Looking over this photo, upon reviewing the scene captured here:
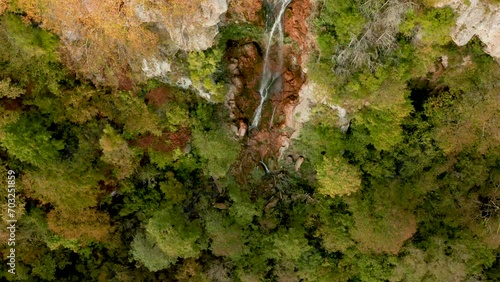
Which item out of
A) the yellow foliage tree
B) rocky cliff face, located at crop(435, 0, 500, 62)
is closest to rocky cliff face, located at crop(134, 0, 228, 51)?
the yellow foliage tree

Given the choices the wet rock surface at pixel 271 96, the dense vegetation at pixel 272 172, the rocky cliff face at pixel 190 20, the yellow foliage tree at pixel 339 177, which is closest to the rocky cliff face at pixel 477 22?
the dense vegetation at pixel 272 172

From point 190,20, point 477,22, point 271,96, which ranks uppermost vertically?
point 477,22

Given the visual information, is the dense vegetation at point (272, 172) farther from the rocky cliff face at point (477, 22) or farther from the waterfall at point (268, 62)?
the waterfall at point (268, 62)

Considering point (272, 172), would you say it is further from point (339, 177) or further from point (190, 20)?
point (190, 20)

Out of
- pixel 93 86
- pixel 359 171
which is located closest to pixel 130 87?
pixel 93 86

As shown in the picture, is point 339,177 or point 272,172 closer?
point 339,177

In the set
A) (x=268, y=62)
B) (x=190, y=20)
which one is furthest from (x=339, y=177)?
(x=190, y=20)
